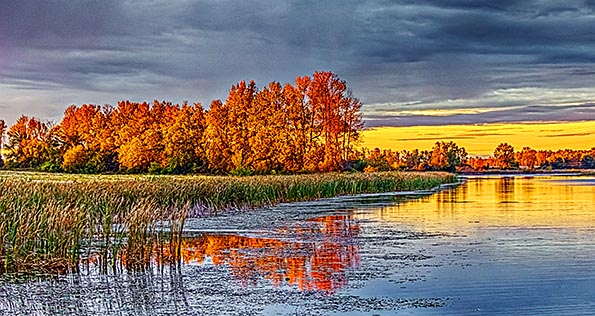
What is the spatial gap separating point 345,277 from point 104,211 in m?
7.71

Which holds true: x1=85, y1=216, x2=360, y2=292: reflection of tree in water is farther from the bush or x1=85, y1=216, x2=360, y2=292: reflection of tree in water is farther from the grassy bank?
the bush

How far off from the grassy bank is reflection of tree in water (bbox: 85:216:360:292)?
56 cm

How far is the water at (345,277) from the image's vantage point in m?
8.55

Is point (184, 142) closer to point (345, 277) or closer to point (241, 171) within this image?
point (241, 171)

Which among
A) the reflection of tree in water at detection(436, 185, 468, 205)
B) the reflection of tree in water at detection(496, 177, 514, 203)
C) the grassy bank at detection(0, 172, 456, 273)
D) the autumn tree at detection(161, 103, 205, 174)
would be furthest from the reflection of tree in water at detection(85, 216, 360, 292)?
the autumn tree at detection(161, 103, 205, 174)

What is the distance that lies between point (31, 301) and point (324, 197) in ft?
88.9

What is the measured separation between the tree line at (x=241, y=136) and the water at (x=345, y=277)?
3644cm

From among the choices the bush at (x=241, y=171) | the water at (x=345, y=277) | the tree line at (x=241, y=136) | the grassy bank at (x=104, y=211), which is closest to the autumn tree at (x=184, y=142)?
the tree line at (x=241, y=136)

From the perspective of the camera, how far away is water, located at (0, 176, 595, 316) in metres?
8.55

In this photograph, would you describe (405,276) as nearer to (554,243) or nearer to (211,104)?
(554,243)

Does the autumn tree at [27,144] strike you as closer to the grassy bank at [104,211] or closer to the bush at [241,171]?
the bush at [241,171]

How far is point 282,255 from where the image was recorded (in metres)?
13.1

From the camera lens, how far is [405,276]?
1073 centimetres

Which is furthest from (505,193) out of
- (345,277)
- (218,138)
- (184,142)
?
(345,277)
